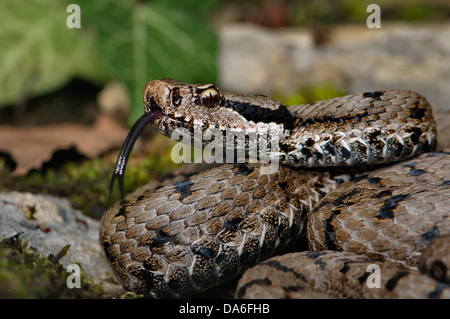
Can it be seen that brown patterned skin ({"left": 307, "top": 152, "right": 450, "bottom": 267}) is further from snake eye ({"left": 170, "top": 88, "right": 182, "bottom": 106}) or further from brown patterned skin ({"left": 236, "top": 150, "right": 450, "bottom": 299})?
snake eye ({"left": 170, "top": 88, "right": 182, "bottom": 106})

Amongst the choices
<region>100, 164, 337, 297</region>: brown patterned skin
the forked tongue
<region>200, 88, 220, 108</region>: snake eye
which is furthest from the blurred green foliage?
<region>100, 164, 337, 297</region>: brown patterned skin

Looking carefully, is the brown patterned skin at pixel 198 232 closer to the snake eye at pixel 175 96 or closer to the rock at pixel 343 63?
the snake eye at pixel 175 96

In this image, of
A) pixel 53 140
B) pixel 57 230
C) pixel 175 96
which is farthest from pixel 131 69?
pixel 57 230

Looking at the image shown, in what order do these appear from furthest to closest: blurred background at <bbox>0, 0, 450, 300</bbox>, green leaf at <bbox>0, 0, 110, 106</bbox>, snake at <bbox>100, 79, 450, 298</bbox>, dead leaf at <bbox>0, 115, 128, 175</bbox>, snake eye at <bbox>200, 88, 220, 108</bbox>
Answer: green leaf at <bbox>0, 0, 110, 106</bbox>, blurred background at <bbox>0, 0, 450, 300</bbox>, dead leaf at <bbox>0, 115, 128, 175</bbox>, snake eye at <bbox>200, 88, 220, 108</bbox>, snake at <bbox>100, 79, 450, 298</bbox>

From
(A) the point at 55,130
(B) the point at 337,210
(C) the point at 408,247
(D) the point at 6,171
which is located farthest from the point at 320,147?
(A) the point at 55,130

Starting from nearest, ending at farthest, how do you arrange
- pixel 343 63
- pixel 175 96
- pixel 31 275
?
pixel 31 275 → pixel 175 96 → pixel 343 63

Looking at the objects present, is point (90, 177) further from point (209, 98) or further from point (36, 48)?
point (36, 48)

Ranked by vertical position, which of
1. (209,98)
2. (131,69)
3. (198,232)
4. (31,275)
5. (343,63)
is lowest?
(31,275)
